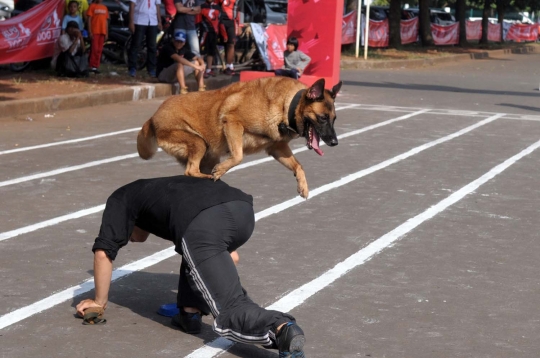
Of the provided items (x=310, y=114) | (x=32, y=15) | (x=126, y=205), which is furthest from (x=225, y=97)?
(x=32, y=15)

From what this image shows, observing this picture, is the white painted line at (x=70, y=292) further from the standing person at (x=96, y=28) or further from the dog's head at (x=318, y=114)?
the standing person at (x=96, y=28)

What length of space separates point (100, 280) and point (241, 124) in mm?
1350

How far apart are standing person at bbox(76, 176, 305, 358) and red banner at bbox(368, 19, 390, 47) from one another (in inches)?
1322

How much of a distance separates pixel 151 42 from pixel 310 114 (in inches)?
550

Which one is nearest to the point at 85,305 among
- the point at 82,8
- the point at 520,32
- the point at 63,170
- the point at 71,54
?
the point at 63,170

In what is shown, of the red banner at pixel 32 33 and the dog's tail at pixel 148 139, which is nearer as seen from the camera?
the dog's tail at pixel 148 139

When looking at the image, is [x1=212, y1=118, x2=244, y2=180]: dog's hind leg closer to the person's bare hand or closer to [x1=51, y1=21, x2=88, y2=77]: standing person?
the person's bare hand

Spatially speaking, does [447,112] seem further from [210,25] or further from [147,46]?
[147,46]

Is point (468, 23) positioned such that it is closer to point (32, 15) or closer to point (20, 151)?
point (32, 15)

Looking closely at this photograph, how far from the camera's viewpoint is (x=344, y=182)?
32.4 ft

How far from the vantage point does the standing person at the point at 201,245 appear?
4600 millimetres

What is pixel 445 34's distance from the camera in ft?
153

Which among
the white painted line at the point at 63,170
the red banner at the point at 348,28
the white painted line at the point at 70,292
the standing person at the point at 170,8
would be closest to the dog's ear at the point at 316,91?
the white painted line at the point at 70,292

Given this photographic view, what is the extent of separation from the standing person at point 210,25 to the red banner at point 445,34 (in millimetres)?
26778
